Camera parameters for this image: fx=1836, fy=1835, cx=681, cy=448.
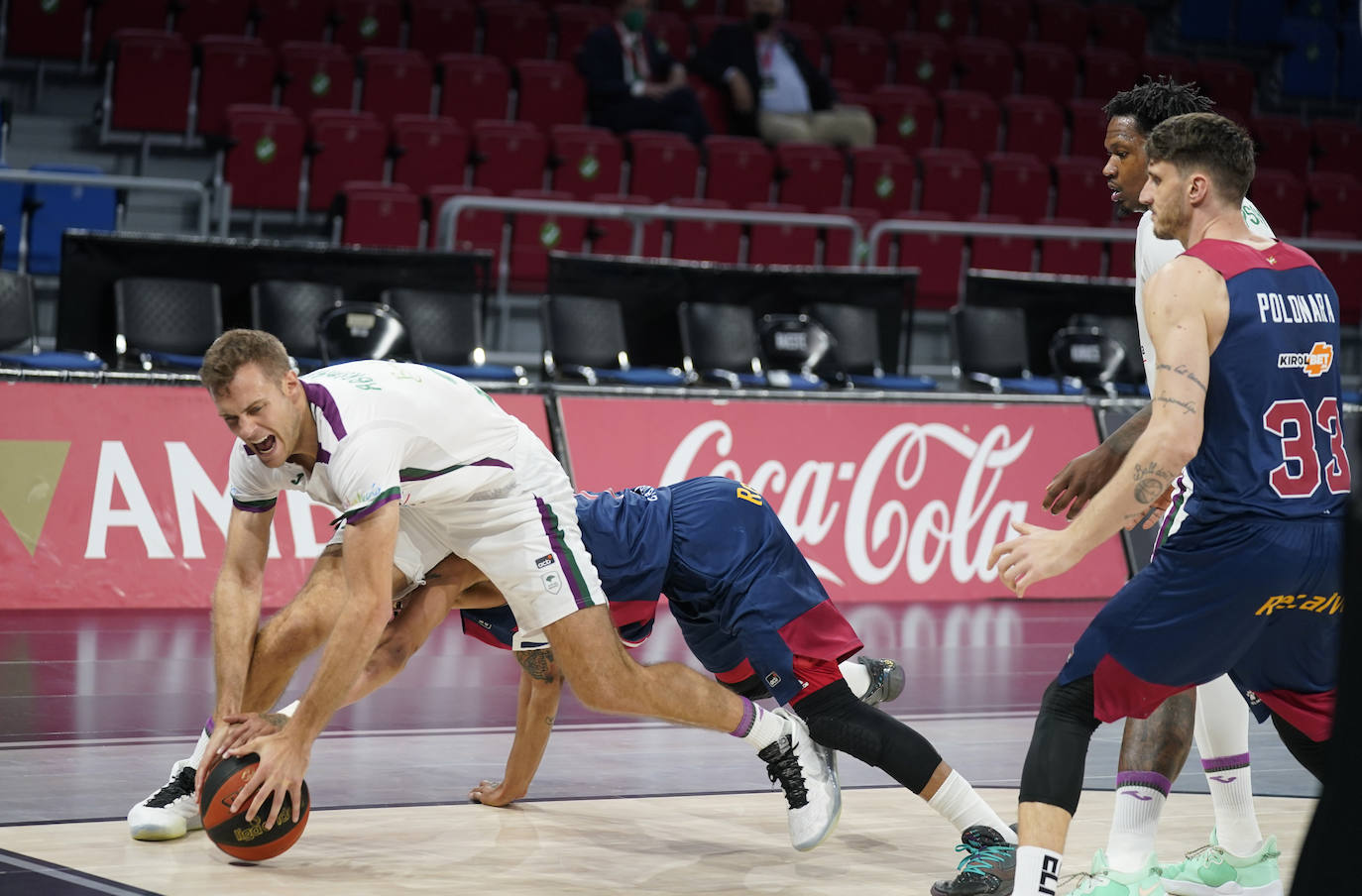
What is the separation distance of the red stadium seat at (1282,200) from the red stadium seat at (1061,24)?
2748 millimetres

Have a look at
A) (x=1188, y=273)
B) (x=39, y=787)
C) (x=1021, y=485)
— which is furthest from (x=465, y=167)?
(x=1188, y=273)

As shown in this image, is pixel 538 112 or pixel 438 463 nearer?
pixel 438 463

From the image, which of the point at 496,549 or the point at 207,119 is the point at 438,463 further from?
the point at 207,119

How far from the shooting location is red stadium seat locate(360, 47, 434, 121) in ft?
45.5

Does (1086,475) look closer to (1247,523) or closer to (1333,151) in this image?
(1247,523)

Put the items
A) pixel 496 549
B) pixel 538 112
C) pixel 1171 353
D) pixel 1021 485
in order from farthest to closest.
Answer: pixel 538 112
pixel 1021 485
pixel 496 549
pixel 1171 353

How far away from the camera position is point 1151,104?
5.32 meters

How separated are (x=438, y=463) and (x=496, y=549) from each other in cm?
29

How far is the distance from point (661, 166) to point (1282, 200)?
19.6 feet

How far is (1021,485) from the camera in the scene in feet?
32.6

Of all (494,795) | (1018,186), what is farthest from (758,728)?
(1018,186)

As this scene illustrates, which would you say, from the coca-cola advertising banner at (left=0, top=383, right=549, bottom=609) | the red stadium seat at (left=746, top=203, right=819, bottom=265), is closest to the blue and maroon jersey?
the coca-cola advertising banner at (left=0, top=383, right=549, bottom=609)

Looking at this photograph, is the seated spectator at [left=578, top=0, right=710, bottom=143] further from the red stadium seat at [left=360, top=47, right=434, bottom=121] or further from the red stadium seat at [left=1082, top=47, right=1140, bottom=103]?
the red stadium seat at [left=1082, top=47, right=1140, bottom=103]

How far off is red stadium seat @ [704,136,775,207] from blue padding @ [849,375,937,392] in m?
2.93
